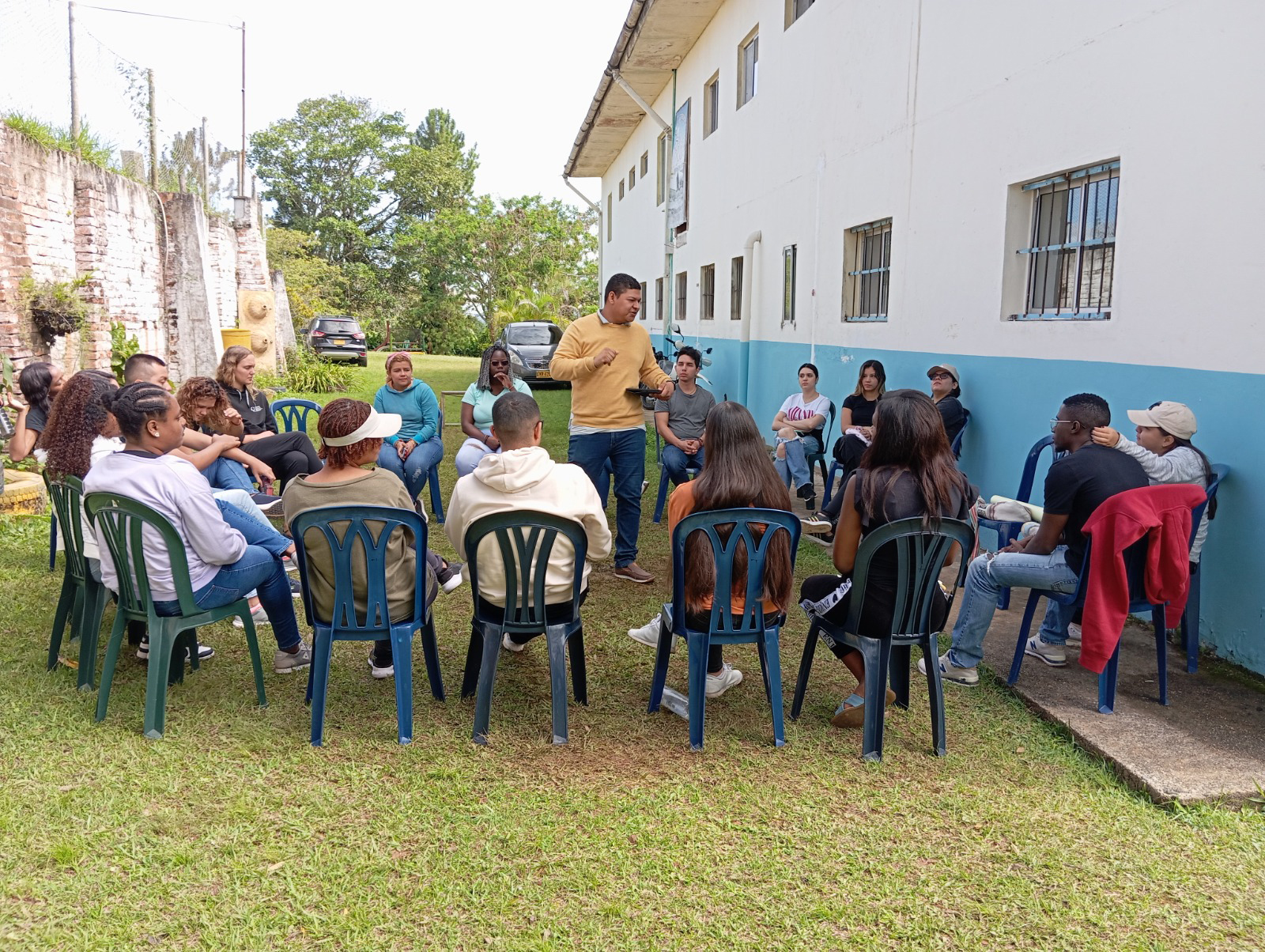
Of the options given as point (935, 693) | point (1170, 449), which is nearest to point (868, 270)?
point (1170, 449)

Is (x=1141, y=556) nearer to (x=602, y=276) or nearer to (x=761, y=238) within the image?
(x=761, y=238)

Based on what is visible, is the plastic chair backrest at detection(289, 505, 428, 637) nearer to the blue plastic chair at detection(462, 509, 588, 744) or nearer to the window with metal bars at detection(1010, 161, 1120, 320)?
the blue plastic chair at detection(462, 509, 588, 744)

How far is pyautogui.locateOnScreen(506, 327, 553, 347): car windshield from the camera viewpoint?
20625 millimetres

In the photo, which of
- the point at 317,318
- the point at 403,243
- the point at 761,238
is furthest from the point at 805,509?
the point at 403,243

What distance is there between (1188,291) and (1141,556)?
146cm

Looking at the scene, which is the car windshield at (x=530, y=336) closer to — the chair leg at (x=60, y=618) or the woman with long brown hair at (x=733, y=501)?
the chair leg at (x=60, y=618)

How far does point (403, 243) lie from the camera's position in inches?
1598

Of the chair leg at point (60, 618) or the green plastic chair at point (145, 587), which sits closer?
the green plastic chair at point (145, 587)

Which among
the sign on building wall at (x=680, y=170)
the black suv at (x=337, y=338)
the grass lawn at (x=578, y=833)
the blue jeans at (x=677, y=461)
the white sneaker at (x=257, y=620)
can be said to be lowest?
the grass lawn at (x=578, y=833)

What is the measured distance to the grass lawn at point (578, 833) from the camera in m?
2.49

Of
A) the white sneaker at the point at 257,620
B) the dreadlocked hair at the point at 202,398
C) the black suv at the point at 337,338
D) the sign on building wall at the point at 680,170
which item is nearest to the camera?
the white sneaker at the point at 257,620

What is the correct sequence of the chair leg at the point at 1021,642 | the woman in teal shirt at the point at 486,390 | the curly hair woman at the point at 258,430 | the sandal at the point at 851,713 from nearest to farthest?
the sandal at the point at 851,713 → the chair leg at the point at 1021,642 → the curly hair woman at the point at 258,430 → the woman in teal shirt at the point at 486,390

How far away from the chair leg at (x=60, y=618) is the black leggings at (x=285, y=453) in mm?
2013

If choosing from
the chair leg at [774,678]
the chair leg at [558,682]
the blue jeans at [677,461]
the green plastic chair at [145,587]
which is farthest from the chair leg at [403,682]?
the blue jeans at [677,461]
